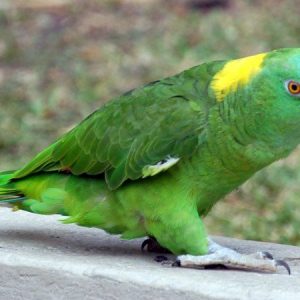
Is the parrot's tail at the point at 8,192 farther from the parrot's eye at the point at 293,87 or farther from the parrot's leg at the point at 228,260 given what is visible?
the parrot's eye at the point at 293,87

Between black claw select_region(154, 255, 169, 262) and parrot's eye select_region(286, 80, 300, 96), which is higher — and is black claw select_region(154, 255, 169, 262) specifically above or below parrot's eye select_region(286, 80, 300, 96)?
below

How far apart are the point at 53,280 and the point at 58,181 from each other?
1.29 ft

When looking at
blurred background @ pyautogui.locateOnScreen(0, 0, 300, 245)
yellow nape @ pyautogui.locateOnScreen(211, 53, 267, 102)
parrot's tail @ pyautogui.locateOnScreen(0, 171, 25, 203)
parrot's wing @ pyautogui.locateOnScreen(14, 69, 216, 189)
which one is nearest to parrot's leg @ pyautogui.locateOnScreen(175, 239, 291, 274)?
parrot's wing @ pyautogui.locateOnScreen(14, 69, 216, 189)

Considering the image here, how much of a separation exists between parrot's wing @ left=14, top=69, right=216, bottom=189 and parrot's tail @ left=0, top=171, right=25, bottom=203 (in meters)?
0.16

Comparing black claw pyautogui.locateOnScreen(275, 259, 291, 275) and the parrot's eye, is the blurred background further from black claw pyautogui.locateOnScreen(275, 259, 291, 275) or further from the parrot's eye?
the parrot's eye

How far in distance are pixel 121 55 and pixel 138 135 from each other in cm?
379

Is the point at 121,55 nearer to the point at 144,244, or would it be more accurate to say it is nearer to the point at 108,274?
the point at 144,244

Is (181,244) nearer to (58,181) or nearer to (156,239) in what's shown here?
(156,239)

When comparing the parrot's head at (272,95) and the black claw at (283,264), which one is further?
the black claw at (283,264)

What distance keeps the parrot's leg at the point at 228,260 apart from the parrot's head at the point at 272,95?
0.38m

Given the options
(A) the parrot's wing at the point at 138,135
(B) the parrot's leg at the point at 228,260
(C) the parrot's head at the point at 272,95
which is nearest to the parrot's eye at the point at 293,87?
(C) the parrot's head at the point at 272,95

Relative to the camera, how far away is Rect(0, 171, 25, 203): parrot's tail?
348cm

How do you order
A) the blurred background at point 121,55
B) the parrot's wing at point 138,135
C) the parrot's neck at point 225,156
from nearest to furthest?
the parrot's neck at point 225,156 → the parrot's wing at point 138,135 → the blurred background at point 121,55

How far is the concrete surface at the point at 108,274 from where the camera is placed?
2.94 m
